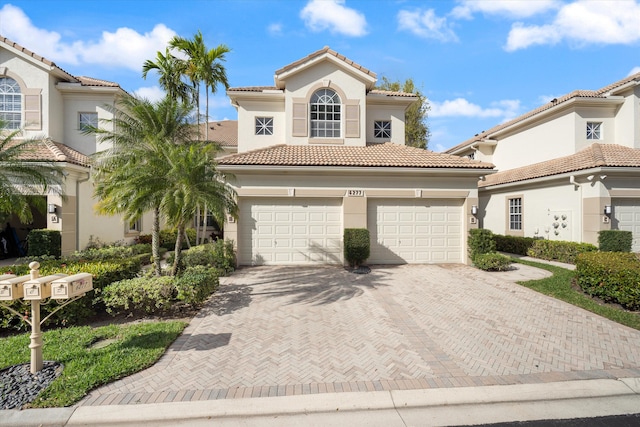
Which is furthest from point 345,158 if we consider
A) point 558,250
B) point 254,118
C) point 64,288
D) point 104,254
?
point 104,254

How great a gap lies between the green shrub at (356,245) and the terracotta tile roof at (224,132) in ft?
44.2

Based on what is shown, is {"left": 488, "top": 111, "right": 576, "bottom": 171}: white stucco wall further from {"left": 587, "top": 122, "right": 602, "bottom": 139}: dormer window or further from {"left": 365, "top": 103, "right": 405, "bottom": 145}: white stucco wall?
{"left": 365, "top": 103, "right": 405, "bottom": 145}: white stucco wall

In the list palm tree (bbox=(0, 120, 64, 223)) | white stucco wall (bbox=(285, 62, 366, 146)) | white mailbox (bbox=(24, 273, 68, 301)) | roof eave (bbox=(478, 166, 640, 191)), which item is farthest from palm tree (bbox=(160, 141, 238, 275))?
roof eave (bbox=(478, 166, 640, 191))

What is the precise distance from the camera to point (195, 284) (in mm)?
6570

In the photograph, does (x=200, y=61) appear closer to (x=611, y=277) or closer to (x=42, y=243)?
(x=42, y=243)

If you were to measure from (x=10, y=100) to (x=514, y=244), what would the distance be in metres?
26.3

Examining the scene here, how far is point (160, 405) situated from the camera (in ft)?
11.7

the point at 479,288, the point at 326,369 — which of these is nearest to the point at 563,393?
the point at 326,369

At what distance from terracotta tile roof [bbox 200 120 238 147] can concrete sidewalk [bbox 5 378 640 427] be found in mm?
19170

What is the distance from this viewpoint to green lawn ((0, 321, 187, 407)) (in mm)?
3811

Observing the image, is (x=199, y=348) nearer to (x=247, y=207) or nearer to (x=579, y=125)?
(x=247, y=207)

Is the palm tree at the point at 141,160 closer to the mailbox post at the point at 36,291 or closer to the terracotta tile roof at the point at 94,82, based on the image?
the mailbox post at the point at 36,291

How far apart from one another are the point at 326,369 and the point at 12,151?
8.91 metres

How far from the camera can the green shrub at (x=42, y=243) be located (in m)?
11.7
